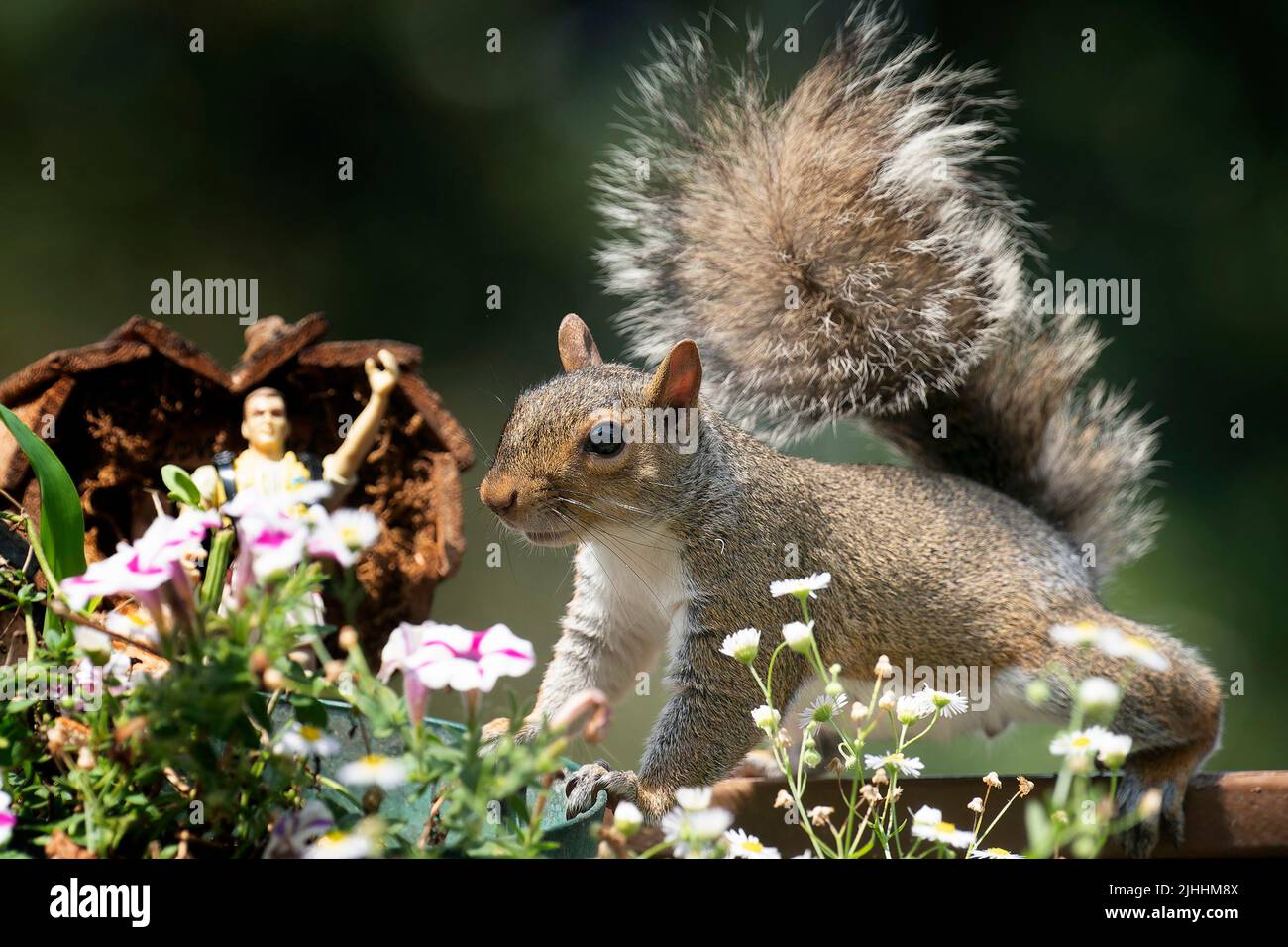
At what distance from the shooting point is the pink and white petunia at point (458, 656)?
69 cm

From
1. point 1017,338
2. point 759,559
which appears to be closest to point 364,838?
point 759,559

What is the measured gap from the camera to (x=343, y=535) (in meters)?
0.69

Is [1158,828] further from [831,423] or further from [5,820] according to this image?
[5,820]

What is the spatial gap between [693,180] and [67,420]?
84 centimetres

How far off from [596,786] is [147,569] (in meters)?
0.63

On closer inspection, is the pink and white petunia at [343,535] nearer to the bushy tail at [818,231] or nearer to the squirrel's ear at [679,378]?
the squirrel's ear at [679,378]

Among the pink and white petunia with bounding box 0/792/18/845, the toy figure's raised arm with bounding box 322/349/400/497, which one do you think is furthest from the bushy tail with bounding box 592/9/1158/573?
the pink and white petunia with bounding box 0/792/18/845

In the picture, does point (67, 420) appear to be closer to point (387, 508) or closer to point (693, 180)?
point (387, 508)

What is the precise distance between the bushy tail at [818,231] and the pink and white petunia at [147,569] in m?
0.96

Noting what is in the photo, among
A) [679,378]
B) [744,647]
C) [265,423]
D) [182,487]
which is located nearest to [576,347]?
[679,378]

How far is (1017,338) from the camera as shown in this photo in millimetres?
1821

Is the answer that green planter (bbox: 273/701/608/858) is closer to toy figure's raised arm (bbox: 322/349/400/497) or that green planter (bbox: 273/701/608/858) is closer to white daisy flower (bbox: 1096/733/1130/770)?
white daisy flower (bbox: 1096/733/1130/770)

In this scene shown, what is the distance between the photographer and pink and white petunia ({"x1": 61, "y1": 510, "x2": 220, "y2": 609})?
0.67 metres

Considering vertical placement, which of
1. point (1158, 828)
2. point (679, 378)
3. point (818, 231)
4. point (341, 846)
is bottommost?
point (1158, 828)
